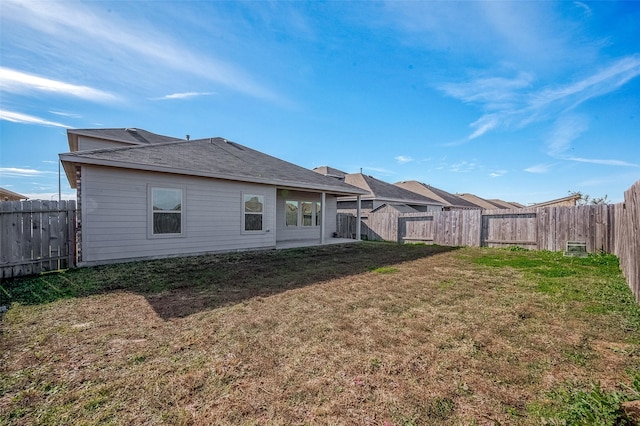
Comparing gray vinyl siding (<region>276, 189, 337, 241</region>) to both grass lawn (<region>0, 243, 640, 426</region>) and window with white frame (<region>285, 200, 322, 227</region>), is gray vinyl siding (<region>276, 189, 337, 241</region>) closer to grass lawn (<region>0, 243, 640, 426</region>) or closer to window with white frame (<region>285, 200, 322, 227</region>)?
window with white frame (<region>285, 200, 322, 227</region>)

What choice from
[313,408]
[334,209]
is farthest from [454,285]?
[334,209]

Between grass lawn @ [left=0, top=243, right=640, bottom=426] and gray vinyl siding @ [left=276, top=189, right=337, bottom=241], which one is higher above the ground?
gray vinyl siding @ [left=276, top=189, right=337, bottom=241]

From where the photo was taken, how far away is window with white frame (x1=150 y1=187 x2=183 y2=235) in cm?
799

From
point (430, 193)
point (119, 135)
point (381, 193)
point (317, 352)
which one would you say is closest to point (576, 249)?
point (317, 352)

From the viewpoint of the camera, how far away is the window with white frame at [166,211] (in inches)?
314

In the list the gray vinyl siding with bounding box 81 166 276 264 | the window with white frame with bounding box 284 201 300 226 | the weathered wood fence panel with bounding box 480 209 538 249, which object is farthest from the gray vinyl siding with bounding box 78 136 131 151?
the weathered wood fence panel with bounding box 480 209 538 249

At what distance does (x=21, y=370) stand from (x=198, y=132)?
16.7 m

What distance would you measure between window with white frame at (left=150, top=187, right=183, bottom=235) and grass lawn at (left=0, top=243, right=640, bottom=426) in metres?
2.74

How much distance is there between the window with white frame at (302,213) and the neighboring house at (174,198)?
225cm

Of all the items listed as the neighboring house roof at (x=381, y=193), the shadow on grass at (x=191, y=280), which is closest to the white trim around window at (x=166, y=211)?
the shadow on grass at (x=191, y=280)

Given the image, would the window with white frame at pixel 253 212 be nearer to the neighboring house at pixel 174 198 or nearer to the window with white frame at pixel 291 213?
the neighboring house at pixel 174 198

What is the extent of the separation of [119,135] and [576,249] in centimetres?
2132

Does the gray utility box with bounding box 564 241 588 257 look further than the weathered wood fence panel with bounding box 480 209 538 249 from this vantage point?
No

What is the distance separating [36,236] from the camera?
241 inches
